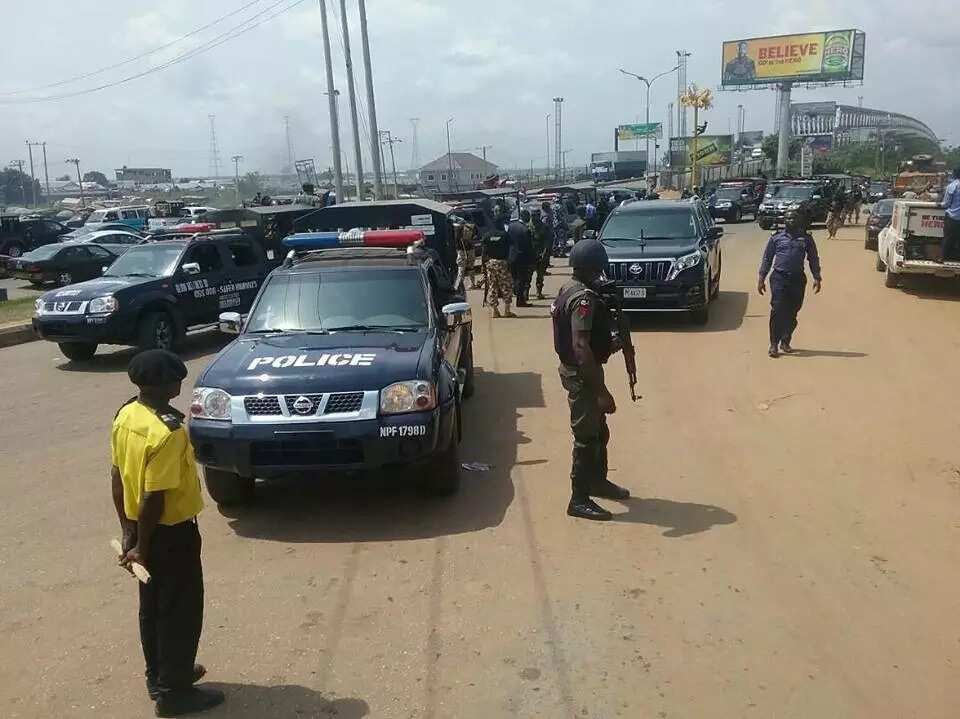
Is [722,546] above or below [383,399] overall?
below

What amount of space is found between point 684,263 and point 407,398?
305 inches

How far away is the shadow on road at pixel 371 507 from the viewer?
5449 mm

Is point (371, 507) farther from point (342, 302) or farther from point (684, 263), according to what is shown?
point (684, 263)

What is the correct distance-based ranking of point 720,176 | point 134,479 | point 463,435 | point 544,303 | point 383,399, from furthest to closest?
1. point 720,176
2. point 544,303
3. point 463,435
4. point 383,399
5. point 134,479

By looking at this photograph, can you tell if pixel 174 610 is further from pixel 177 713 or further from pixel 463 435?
pixel 463 435

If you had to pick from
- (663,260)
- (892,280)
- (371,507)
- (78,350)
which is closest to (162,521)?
(371,507)

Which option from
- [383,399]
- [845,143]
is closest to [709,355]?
[383,399]

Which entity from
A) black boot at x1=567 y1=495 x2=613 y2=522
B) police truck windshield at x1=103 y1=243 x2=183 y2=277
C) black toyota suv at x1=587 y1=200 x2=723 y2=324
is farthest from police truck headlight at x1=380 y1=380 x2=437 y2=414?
police truck windshield at x1=103 y1=243 x2=183 y2=277

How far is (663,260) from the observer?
40.2ft

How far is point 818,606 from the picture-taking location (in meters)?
4.29

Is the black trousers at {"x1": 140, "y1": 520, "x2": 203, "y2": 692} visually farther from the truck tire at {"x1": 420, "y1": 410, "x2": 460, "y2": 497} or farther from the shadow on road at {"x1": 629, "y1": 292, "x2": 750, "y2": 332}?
the shadow on road at {"x1": 629, "y1": 292, "x2": 750, "y2": 332}

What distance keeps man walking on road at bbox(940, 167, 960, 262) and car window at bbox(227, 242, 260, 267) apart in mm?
11245

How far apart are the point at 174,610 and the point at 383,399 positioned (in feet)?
7.14

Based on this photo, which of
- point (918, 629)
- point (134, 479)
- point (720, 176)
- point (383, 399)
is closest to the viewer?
point (134, 479)
